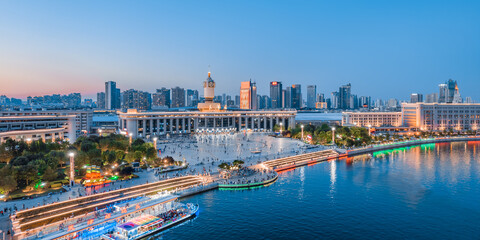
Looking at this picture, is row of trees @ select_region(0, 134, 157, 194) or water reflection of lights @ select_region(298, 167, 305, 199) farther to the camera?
water reflection of lights @ select_region(298, 167, 305, 199)

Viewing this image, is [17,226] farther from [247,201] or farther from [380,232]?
[380,232]

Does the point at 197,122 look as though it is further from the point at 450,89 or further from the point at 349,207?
the point at 450,89

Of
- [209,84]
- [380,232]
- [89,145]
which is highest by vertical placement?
[209,84]

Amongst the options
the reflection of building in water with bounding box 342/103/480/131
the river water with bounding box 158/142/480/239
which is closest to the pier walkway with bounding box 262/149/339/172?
the river water with bounding box 158/142/480/239

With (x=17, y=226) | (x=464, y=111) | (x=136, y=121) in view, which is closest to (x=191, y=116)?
(x=136, y=121)

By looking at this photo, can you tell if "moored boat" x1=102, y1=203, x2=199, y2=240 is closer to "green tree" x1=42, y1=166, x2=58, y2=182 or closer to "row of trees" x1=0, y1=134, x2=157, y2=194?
"row of trees" x1=0, y1=134, x2=157, y2=194
